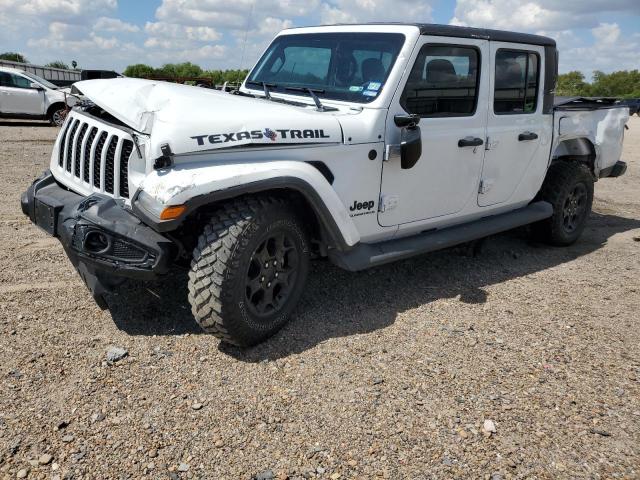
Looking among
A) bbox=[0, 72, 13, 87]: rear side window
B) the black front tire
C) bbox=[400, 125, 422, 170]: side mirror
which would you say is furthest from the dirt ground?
bbox=[0, 72, 13, 87]: rear side window

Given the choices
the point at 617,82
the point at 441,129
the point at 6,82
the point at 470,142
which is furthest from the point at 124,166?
the point at 617,82

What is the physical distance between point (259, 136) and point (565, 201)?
3.66 meters

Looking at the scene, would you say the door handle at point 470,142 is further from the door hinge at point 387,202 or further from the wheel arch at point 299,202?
the wheel arch at point 299,202

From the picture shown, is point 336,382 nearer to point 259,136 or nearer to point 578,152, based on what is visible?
point 259,136

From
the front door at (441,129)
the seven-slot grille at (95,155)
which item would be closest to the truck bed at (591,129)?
the front door at (441,129)

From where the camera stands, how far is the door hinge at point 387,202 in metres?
3.97

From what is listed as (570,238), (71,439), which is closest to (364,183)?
(71,439)

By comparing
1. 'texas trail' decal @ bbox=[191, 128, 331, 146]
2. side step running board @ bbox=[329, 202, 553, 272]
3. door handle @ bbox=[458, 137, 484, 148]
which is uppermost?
'texas trail' decal @ bbox=[191, 128, 331, 146]

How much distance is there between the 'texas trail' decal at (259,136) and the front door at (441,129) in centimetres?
64

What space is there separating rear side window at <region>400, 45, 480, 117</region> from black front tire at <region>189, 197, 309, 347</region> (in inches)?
50.1

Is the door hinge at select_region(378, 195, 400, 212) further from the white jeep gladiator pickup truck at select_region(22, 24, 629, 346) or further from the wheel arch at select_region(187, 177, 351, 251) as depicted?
the wheel arch at select_region(187, 177, 351, 251)

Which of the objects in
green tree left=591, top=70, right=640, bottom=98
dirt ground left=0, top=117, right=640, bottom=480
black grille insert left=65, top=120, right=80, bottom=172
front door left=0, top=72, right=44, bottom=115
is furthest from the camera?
green tree left=591, top=70, right=640, bottom=98

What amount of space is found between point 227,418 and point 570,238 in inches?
172

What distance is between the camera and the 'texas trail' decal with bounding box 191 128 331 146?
10.3ft
